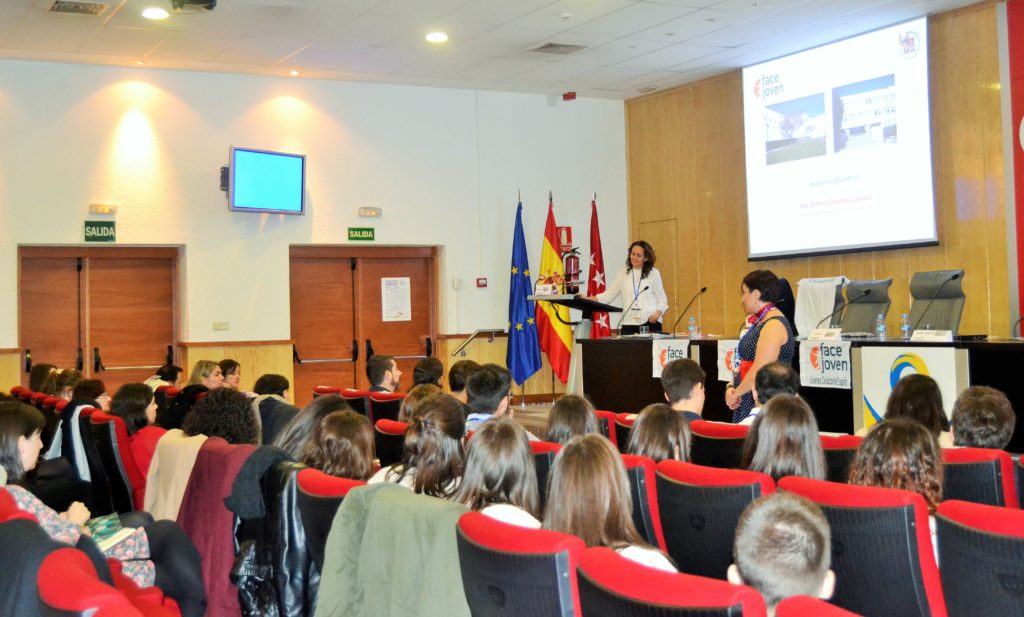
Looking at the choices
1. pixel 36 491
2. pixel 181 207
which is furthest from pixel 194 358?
pixel 36 491

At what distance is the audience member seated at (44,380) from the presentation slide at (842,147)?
680cm

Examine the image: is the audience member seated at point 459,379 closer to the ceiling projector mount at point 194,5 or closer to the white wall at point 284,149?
the ceiling projector mount at point 194,5

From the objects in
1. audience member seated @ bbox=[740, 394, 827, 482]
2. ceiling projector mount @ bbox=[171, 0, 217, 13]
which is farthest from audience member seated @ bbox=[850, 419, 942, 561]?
ceiling projector mount @ bbox=[171, 0, 217, 13]

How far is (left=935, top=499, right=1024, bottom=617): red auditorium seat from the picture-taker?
1.91m

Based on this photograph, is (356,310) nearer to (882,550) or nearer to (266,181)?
(266,181)

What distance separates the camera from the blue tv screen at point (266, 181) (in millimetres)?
9992

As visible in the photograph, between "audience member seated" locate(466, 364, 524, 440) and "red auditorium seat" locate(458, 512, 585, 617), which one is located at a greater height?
"audience member seated" locate(466, 364, 524, 440)

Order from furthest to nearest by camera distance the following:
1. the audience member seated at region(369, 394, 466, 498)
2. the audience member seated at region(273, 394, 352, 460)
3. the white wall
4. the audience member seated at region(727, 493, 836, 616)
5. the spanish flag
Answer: the spanish flag < the white wall < the audience member seated at region(273, 394, 352, 460) < the audience member seated at region(369, 394, 466, 498) < the audience member seated at region(727, 493, 836, 616)

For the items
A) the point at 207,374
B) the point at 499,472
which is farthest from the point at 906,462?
the point at 207,374

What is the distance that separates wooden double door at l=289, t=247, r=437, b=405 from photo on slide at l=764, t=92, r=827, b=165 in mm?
3943

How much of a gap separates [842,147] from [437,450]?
7.56 metres

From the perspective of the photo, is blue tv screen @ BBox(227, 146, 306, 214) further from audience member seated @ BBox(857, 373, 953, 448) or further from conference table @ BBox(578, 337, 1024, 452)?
audience member seated @ BBox(857, 373, 953, 448)

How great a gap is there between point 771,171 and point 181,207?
6.05 metres

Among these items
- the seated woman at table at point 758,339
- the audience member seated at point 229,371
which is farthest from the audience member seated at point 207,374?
the seated woman at table at point 758,339
